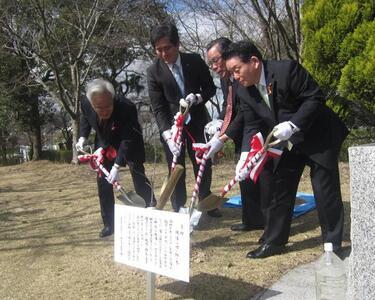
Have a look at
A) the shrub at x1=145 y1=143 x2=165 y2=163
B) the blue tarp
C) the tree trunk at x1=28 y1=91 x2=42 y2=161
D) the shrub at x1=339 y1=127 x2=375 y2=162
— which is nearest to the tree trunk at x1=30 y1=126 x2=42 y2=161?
the tree trunk at x1=28 y1=91 x2=42 y2=161

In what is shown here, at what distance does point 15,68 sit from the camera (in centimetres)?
1712

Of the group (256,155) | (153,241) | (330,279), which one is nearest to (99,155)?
(256,155)

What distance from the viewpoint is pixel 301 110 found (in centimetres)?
317

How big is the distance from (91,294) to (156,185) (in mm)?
4441

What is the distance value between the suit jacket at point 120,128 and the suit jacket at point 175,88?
235 mm

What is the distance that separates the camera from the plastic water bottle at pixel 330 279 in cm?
249

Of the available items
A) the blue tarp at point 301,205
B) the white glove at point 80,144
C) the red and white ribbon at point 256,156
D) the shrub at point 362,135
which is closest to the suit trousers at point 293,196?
the red and white ribbon at point 256,156

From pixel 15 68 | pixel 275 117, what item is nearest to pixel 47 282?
pixel 275 117

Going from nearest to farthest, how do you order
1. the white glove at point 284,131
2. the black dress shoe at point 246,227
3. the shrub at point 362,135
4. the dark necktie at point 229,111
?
the white glove at point 284,131 → the dark necktie at point 229,111 → the black dress shoe at point 246,227 → the shrub at point 362,135

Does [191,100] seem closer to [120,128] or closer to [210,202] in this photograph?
[120,128]

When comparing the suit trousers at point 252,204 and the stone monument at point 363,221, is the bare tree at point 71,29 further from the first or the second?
the stone monument at point 363,221

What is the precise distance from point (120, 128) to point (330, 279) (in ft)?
7.75

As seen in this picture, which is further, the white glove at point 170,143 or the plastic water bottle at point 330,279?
the white glove at point 170,143

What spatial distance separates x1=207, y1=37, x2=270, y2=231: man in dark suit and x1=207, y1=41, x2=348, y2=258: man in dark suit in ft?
1.12
